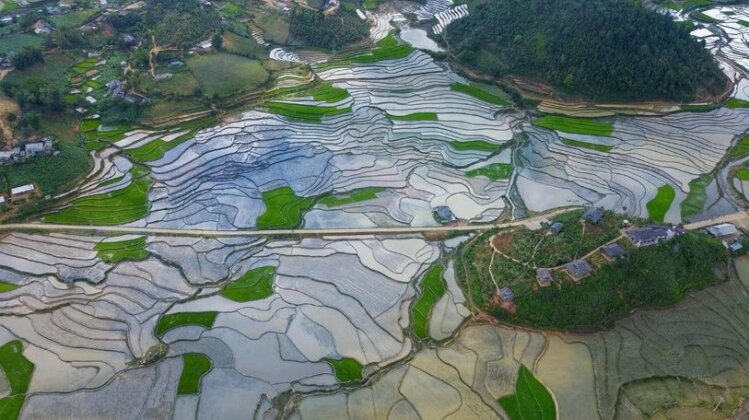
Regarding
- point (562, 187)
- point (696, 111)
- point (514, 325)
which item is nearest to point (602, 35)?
point (696, 111)

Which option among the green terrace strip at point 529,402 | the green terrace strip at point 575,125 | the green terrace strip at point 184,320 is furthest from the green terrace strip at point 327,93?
the green terrace strip at point 529,402

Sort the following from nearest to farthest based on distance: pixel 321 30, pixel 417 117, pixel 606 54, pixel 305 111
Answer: pixel 417 117
pixel 305 111
pixel 606 54
pixel 321 30

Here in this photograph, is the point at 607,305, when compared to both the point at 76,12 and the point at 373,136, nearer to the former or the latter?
the point at 373,136

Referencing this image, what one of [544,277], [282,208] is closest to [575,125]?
[544,277]

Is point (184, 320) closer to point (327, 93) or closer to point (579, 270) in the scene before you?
point (579, 270)

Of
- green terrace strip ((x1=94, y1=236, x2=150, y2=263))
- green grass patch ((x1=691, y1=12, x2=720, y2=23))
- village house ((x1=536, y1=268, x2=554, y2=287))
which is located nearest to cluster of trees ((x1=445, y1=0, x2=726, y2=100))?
green grass patch ((x1=691, y1=12, x2=720, y2=23))

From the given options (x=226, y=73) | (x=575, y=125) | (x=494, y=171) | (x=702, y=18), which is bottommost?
(x=494, y=171)

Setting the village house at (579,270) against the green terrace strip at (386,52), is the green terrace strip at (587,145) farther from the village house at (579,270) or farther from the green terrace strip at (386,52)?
the green terrace strip at (386,52)
